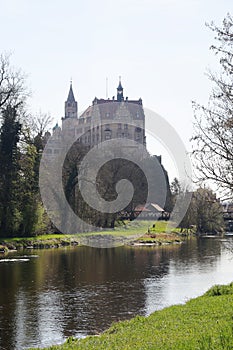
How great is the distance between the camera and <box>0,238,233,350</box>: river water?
1595cm

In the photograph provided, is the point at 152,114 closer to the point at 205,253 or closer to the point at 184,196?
the point at 184,196

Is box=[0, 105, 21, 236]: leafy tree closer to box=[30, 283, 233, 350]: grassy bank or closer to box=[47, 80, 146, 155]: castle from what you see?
box=[30, 283, 233, 350]: grassy bank

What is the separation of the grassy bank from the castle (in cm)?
10436

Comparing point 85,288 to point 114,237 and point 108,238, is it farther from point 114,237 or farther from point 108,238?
point 114,237

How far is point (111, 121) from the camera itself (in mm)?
124750

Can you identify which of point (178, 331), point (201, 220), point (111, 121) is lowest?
point (178, 331)

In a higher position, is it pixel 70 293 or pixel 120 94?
pixel 120 94

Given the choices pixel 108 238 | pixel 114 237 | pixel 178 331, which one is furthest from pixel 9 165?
pixel 178 331

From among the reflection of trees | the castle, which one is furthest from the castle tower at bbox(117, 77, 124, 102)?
the reflection of trees

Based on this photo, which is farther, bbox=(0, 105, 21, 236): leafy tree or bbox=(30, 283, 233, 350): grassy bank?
bbox=(0, 105, 21, 236): leafy tree

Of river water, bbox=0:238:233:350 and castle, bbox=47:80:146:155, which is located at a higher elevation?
castle, bbox=47:80:146:155

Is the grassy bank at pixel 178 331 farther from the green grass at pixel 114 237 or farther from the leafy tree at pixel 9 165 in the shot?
the leafy tree at pixel 9 165

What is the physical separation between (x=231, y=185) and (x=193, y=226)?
64363 millimetres

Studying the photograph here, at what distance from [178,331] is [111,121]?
378 feet
